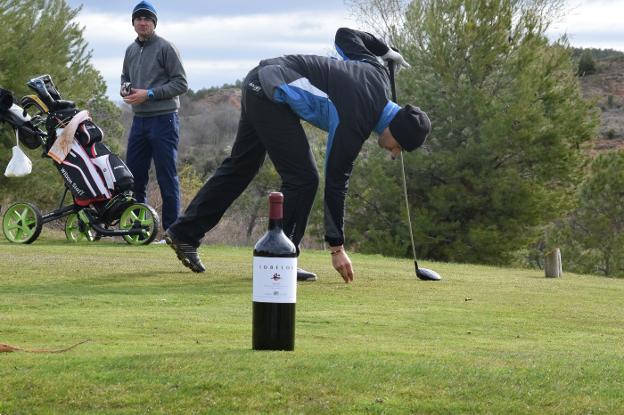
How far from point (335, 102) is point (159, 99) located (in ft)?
16.6

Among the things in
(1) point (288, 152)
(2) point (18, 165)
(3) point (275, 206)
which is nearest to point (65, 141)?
(2) point (18, 165)

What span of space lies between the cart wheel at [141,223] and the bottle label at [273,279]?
27.9 ft

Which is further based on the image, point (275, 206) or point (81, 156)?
point (81, 156)

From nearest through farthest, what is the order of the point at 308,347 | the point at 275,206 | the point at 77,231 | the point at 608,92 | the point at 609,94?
the point at 275,206 < the point at 308,347 < the point at 77,231 < the point at 609,94 < the point at 608,92

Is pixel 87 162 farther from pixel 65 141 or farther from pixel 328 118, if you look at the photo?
pixel 328 118

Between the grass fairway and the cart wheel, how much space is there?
3246 mm

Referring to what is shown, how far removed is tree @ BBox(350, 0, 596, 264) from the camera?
38.2m

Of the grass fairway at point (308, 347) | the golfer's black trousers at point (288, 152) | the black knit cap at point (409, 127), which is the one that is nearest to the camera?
the grass fairway at point (308, 347)

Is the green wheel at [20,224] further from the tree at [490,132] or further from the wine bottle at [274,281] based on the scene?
the tree at [490,132]

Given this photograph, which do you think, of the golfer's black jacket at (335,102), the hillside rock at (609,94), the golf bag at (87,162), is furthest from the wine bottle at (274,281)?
the hillside rock at (609,94)

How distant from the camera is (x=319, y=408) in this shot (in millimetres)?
4828

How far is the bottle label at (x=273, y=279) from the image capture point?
5.38m

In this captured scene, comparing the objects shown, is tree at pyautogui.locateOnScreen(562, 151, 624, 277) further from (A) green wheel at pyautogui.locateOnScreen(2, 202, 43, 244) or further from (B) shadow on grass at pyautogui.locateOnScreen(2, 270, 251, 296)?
(B) shadow on grass at pyautogui.locateOnScreen(2, 270, 251, 296)

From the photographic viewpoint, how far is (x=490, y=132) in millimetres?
38094
